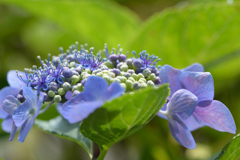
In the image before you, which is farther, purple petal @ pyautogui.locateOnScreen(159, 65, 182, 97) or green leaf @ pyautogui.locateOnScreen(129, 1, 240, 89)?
green leaf @ pyautogui.locateOnScreen(129, 1, 240, 89)

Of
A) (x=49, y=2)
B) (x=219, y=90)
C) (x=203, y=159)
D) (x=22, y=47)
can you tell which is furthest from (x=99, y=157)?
(x=22, y=47)

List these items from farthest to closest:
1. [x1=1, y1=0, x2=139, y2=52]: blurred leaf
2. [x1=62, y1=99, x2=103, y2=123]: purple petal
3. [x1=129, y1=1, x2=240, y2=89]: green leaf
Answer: [x1=1, y1=0, x2=139, y2=52]: blurred leaf < [x1=129, y1=1, x2=240, y2=89]: green leaf < [x1=62, y1=99, x2=103, y2=123]: purple petal

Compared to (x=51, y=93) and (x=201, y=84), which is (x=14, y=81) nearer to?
(x=51, y=93)

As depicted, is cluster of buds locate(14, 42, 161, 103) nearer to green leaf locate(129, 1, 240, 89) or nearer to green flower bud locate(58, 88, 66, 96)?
green flower bud locate(58, 88, 66, 96)

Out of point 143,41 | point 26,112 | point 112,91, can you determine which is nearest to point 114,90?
point 112,91

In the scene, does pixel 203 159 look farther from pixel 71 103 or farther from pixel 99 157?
pixel 71 103

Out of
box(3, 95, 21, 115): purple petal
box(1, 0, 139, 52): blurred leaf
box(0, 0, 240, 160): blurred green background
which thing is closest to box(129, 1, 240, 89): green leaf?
box(0, 0, 240, 160): blurred green background
